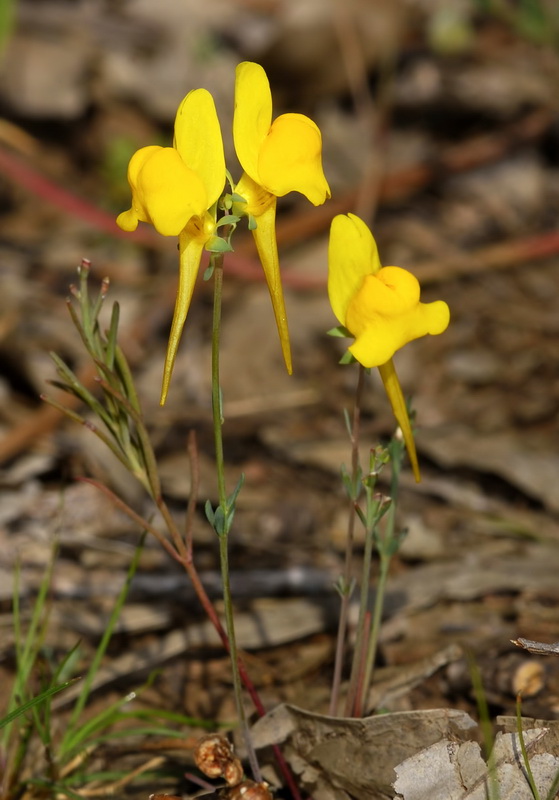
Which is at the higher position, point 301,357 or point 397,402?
point 397,402

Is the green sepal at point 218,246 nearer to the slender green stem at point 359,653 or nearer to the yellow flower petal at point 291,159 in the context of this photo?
the yellow flower petal at point 291,159

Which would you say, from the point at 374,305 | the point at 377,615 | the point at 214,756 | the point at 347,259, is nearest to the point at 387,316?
the point at 374,305

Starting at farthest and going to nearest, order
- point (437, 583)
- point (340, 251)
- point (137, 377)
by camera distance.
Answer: point (137, 377) → point (437, 583) → point (340, 251)

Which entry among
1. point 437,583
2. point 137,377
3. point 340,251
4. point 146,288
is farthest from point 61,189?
point 340,251

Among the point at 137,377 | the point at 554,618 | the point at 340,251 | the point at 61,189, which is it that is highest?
the point at 340,251

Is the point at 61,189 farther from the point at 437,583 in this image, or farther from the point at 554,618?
Result: the point at 554,618

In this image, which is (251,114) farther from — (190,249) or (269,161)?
(190,249)

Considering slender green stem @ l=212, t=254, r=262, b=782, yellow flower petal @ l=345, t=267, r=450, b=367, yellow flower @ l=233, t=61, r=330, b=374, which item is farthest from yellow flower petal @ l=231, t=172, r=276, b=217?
yellow flower petal @ l=345, t=267, r=450, b=367

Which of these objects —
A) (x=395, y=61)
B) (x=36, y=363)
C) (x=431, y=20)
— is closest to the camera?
(x=36, y=363)
